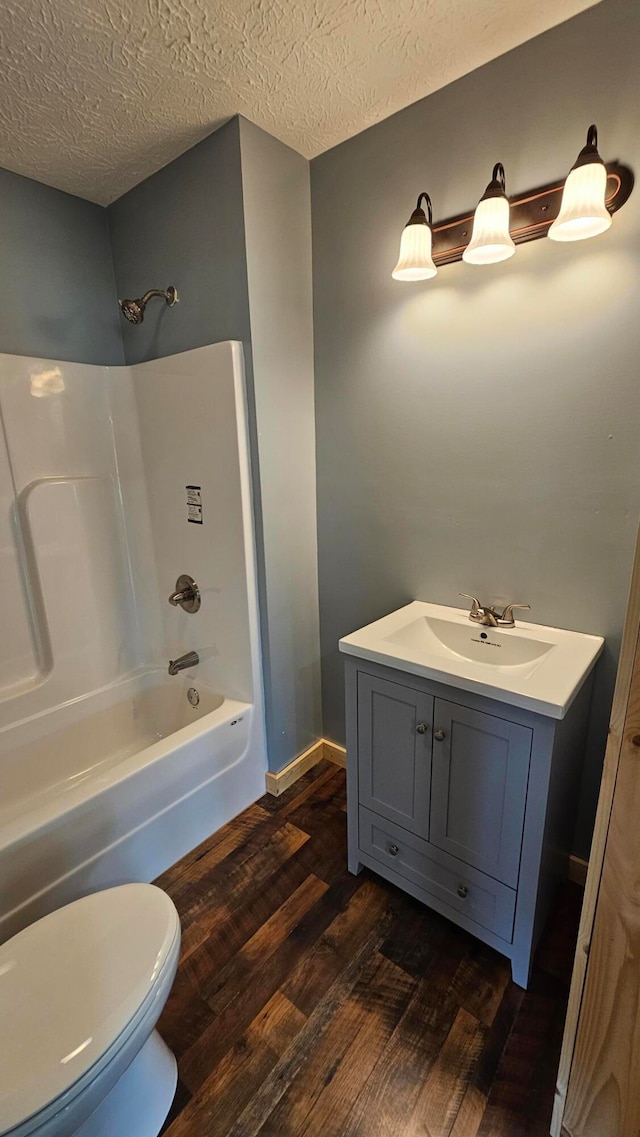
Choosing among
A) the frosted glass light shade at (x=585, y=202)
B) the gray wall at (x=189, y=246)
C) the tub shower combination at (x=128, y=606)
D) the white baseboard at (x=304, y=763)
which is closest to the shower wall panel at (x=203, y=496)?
the tub shower combination at (x=128, y=606)

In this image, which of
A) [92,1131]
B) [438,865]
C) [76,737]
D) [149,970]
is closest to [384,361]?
[438,865]

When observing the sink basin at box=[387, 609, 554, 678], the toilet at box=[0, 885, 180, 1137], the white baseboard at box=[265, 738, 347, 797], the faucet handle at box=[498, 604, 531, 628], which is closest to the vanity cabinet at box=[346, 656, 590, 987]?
the sink basin at box=[387, 609, 554, 678]

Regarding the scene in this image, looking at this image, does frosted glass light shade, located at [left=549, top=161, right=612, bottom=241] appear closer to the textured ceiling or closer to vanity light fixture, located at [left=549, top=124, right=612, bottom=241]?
Result: vanity light fixture, located at [left=549, top=124, right=612, bottom=241]

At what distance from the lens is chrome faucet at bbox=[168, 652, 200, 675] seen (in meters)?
2.00

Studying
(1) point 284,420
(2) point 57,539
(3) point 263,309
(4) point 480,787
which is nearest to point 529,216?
(3) point 263,309

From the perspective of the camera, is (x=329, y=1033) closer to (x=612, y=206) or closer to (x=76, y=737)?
(x=76, y=737)

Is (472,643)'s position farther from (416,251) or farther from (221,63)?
(221,63)

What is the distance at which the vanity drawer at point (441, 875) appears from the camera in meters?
1.22

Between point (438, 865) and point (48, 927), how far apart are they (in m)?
0.99

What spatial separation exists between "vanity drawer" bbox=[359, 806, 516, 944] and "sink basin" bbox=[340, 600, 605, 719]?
0.54m

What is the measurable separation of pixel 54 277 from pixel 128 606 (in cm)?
138

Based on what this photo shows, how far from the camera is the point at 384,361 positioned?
1654mm

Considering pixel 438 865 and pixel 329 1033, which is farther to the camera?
pixel 438 865

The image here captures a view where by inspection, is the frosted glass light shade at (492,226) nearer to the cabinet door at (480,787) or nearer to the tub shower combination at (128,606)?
the tub shower combination at (128,606)
